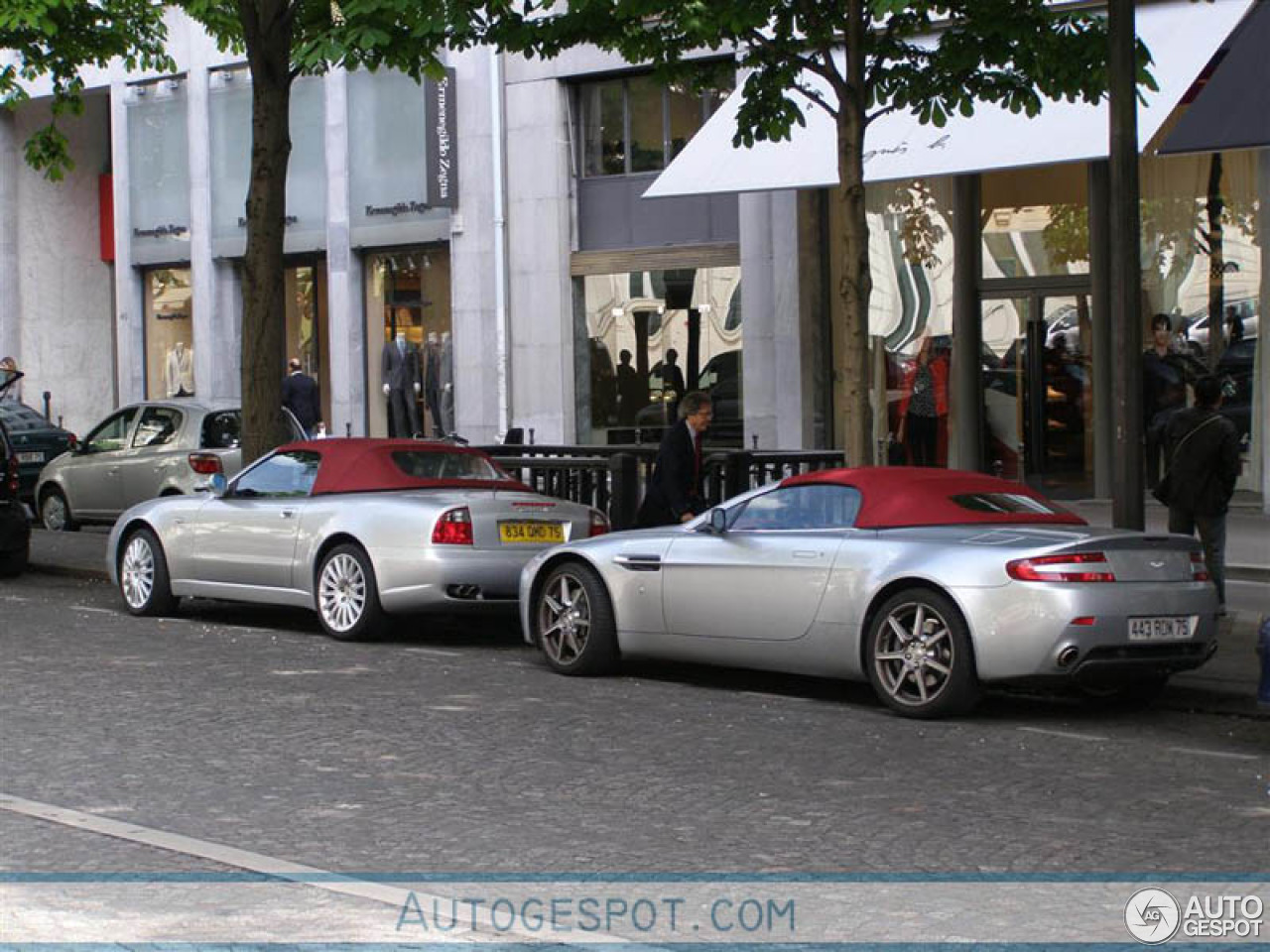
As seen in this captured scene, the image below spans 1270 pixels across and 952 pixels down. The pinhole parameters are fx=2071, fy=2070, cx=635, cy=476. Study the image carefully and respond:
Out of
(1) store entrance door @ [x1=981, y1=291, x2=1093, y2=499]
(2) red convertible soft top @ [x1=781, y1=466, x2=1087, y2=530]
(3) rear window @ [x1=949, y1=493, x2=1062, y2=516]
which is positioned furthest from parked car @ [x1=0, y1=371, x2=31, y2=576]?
(1) store entrance door @ [x1=981, y1=291, x2=1093, y2=499]

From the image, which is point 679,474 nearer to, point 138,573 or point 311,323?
point 138,573

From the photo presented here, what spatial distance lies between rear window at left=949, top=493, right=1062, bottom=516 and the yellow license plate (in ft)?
12.2

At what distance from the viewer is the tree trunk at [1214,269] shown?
69.8 feet

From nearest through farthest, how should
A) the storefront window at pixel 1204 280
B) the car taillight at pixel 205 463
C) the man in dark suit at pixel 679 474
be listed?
the man in dark suit at pixel 679 474
the storefront window at pixel 1204 280
the car taillight at pixel 205 463

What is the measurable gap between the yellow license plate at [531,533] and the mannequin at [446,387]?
15.9m

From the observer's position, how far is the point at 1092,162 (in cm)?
2220

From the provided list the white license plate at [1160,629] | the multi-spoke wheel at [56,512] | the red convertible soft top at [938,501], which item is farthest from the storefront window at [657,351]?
the white license plate at [1160,629]

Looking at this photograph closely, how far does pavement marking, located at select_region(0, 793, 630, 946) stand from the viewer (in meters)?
6.32

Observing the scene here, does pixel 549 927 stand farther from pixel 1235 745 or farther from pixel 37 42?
pixel 37 42

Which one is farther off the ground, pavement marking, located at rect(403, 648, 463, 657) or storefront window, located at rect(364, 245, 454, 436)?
storefront window, located at rect(364, 245, 454, 436)

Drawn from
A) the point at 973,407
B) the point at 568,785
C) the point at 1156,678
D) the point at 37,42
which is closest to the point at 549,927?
the point at 568,785

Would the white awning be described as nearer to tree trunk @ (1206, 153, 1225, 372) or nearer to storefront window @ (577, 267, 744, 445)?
tree trunk @ (1206, 153, 1225, 372)

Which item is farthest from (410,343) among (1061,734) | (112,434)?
(1061,734)

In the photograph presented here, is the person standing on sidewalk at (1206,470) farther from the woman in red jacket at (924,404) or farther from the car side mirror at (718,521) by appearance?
the woman in red jacket at (924,404)
